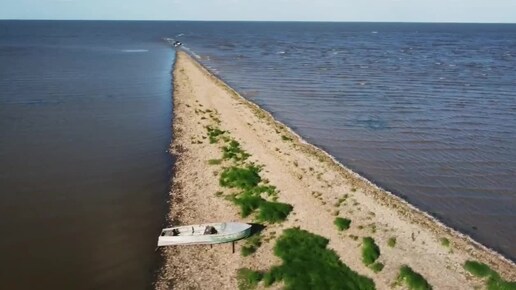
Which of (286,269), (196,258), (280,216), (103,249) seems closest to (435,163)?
(280,216)

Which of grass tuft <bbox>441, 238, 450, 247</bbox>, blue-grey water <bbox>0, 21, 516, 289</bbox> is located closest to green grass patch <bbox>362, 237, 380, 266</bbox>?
grass tuft <bbox>441, 238, 450, 247</bbox>

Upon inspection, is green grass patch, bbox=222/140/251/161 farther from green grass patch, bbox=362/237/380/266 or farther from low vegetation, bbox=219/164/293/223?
green grass patch, bbox=362/237/380/266

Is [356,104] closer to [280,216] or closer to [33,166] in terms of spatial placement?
[280,216]

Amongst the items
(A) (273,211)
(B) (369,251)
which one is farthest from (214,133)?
(B) (369,251)

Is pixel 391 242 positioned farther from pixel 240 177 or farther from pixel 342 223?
pixel 240 177

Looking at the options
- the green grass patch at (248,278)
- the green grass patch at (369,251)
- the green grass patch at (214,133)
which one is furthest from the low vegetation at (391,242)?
the green grass patch at (214,133)
